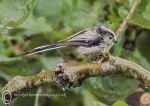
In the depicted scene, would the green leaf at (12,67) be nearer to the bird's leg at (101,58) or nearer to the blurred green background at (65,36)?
the blurred green background at (65,36)

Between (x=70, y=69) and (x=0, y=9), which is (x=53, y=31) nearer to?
(x=0, y=9)

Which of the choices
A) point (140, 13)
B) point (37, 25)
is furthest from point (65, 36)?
point (140, 13)

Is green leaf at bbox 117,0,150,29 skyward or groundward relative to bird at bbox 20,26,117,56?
skyward

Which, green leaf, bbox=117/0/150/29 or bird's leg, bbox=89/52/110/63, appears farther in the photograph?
green leaf, bbox=117/0/150/29

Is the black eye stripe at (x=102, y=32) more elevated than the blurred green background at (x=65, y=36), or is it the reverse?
the blurred green background at (x=65, y=36)

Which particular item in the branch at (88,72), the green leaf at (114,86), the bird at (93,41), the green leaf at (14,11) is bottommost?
the branch at (88,72)

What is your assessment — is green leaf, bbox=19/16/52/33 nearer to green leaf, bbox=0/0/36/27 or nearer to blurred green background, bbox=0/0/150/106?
blurred green background, bbox=0/0/150/106

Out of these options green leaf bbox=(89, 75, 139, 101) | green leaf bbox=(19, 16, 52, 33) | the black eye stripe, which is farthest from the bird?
green leaf bbox=(19, 16, 52, 33)

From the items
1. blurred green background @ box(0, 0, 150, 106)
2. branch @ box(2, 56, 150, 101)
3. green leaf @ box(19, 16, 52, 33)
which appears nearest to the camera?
branch @ box(2, 56, 150, 101)

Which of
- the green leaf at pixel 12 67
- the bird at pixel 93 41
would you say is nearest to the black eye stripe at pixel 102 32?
the bird at pixel 93 41
